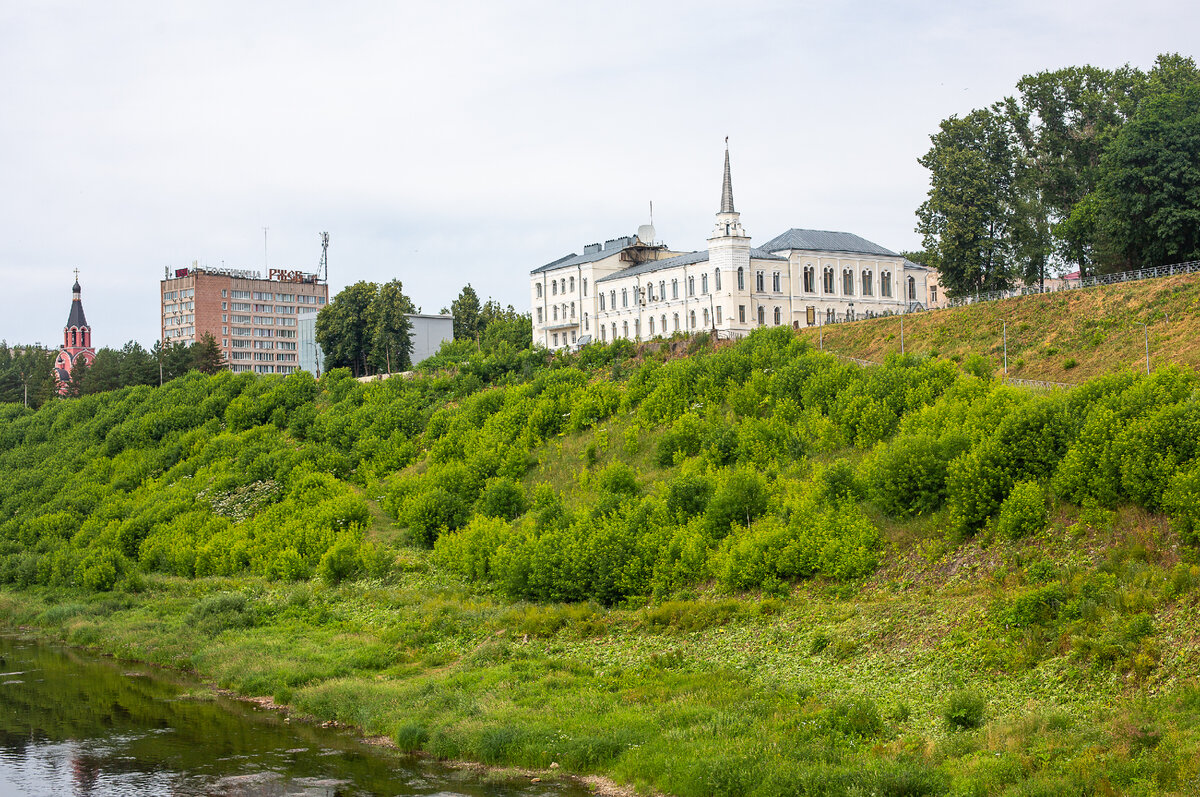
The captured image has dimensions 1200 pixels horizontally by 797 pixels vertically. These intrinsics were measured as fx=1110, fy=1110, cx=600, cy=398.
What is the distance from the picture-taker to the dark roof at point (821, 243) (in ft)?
274

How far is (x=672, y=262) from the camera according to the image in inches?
3408

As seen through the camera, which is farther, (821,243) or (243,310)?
(243,310)

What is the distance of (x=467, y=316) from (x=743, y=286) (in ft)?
135

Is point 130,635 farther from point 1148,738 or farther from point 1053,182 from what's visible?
point 1053,182

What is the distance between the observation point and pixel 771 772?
80.7ft

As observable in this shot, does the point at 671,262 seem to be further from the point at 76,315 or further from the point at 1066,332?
the point at 76,315

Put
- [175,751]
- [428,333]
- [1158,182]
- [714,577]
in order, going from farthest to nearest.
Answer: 1. [428,333]
2. [1158,182]
3. [714,577]
4. [175,751]

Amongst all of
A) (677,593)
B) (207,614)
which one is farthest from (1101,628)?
(207,614)

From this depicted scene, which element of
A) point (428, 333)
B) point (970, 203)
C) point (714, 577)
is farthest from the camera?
point (428, 333)

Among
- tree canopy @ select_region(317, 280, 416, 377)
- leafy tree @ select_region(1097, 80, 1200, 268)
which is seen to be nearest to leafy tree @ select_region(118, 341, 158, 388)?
tree canopy @ select_region(317, 280, 416, 377)

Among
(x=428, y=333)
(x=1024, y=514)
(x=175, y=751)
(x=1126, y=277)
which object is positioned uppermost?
→ (x=428, y=333)

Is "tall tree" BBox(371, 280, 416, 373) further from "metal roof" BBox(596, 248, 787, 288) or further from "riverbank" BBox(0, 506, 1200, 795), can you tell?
"riverbank" BBox(0, 506, 1200, 795)

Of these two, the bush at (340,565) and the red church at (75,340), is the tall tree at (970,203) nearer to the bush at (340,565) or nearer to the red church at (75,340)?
the bush at (340,565)

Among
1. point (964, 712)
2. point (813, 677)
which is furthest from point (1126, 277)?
point (964, 712)
